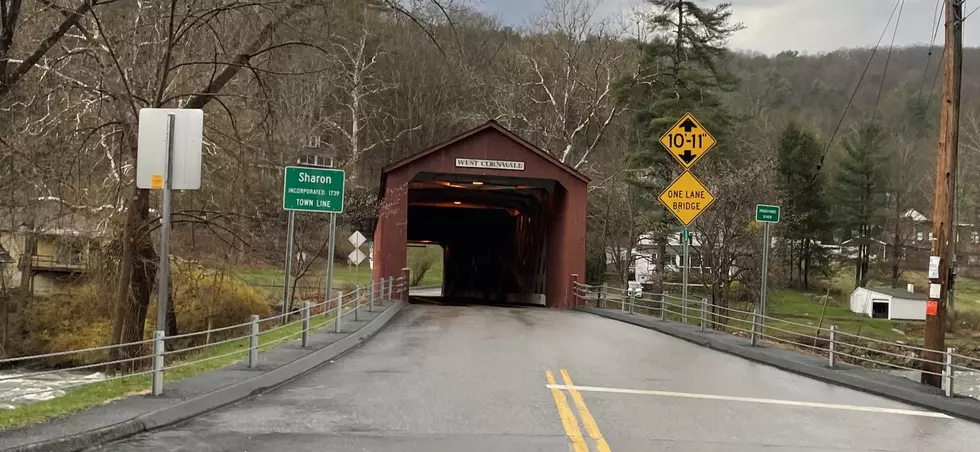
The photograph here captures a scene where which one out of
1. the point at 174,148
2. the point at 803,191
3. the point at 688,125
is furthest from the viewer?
the point at 803,191

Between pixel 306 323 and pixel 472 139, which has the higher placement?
pixel 472 139

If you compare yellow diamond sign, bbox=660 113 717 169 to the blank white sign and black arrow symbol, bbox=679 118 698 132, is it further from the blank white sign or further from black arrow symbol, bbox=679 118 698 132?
the blank white sign

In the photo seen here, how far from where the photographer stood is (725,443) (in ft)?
22.5

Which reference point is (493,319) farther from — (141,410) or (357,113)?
(357,113)

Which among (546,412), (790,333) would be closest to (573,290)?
(790,333)

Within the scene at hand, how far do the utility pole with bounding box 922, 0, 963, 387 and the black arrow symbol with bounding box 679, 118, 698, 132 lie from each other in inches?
233

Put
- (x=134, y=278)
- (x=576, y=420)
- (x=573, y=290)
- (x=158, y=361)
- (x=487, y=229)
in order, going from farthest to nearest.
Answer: (x=487, y=229)
(x=573, y=290)
(x=134, y=278)
(x=158, y=361)
(x=576, y=420)

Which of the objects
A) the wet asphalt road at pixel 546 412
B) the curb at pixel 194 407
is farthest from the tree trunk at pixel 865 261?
the curb at pixel 194 407

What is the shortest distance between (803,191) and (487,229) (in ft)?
66.9

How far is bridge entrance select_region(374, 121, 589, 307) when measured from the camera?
25234 millimetres

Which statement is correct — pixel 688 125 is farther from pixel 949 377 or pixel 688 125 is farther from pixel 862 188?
pixel 862 188

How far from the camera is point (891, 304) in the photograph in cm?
5441

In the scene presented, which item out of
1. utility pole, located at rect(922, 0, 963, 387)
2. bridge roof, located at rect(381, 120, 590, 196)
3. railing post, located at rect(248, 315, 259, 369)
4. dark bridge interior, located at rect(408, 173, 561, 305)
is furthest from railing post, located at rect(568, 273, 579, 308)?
railing post, located at rect(248, 315, 259, 369)

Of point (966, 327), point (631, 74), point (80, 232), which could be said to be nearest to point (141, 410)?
point (80, 232)
